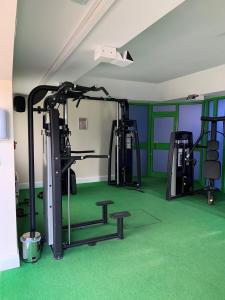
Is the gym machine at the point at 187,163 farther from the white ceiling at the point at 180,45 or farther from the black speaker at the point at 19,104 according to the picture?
the black speaker at the point at 19,104

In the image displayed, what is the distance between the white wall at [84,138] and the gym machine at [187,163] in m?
2.22

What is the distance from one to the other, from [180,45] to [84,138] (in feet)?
11.2

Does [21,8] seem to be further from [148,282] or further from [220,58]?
[220,58]

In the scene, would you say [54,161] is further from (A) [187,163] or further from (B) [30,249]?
(A) [187,163]

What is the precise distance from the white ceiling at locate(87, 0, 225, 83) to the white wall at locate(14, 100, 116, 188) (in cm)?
97

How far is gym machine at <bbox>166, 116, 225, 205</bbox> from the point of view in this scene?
4719 millimetres

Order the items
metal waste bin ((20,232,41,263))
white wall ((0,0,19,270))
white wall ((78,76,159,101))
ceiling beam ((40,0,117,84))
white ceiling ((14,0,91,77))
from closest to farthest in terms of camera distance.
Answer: ceiling beam ((40,0,117,84))
white ceiling ((14,0,91,77))
white wall ((0,0,19,270))
metal waste bin ((20,232,41,263))
white wall ((78,76,159,101))

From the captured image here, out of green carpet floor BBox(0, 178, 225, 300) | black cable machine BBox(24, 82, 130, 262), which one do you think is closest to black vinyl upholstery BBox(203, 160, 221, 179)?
green carpet floor BBox(0, 178, 225, 300)

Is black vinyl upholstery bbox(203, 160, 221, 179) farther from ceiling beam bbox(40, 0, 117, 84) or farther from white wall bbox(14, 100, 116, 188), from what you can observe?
ceiling beam bbox(40, 0, 117, 84)

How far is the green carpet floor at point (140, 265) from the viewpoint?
213cm

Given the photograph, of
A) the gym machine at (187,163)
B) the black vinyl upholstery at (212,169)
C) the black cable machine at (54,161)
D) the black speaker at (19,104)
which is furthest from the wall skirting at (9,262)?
the black vinyl upholstery at (212,169)

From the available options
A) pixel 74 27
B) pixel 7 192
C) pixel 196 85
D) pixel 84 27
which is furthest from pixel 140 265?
pixel 196 85

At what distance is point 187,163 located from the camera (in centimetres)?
523

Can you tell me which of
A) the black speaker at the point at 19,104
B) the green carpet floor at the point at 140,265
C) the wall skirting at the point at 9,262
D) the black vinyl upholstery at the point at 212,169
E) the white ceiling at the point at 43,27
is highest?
the white ceiling at the point at 43,27
